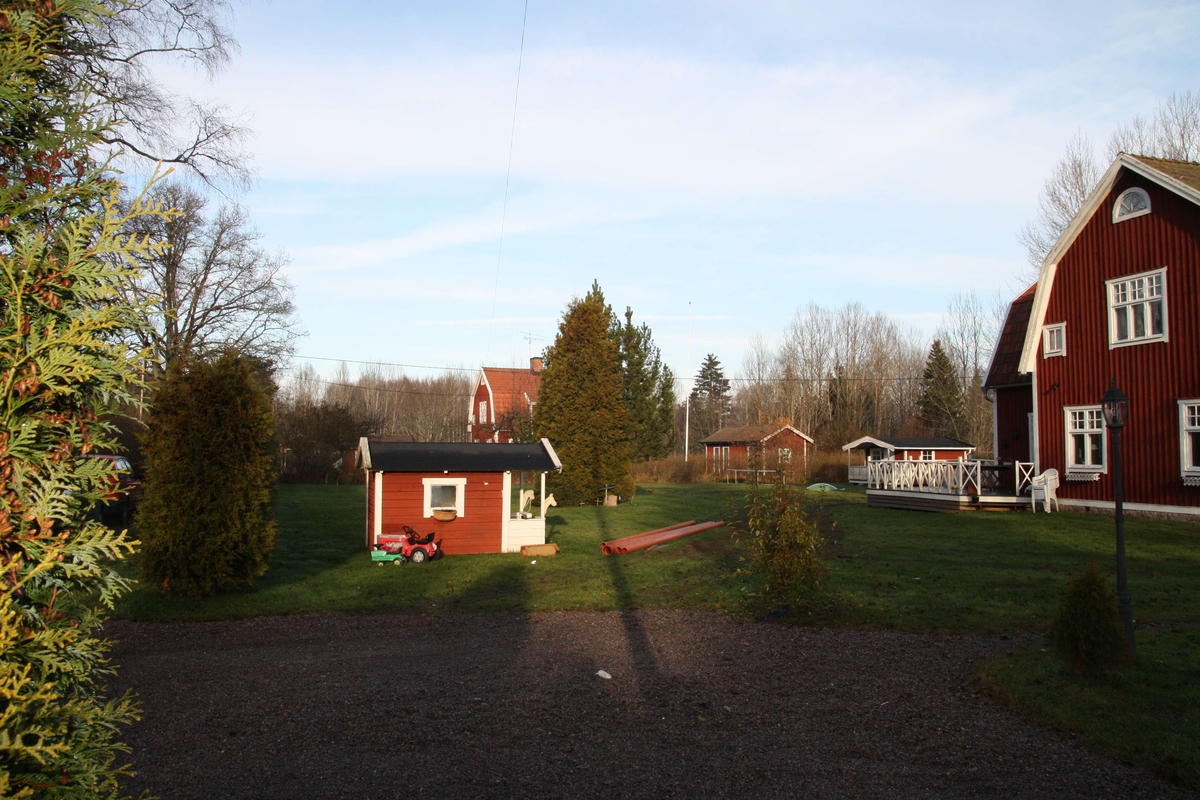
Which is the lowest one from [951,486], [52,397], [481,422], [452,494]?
[452,494]

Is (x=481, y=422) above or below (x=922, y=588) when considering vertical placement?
above

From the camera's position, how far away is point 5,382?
9.28ft

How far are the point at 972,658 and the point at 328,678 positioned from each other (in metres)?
6.75

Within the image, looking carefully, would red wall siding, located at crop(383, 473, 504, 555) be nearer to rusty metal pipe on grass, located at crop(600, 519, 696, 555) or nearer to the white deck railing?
rusty metal pipe on grass, located at crop(600, 519, 696, 555)

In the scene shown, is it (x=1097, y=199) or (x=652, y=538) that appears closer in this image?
(x=652, y=538)

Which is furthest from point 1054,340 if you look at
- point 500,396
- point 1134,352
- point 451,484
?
point 500,396

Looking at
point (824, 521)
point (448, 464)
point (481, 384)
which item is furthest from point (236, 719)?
point (481, 384)

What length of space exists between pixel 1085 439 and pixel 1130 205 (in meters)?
6.20

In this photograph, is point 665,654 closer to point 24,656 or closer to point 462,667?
point 462,667

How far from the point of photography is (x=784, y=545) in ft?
35.5

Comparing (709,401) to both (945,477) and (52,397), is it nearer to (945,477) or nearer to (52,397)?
(945,477)

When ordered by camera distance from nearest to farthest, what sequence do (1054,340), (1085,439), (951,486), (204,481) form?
1. (204,481)
2. (1085,439)
3. (1054,340)
4. (951,486)

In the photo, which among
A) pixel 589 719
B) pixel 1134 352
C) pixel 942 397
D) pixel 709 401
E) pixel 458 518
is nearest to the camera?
pixel 589 719

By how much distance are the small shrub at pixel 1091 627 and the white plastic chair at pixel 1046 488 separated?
648 inches
